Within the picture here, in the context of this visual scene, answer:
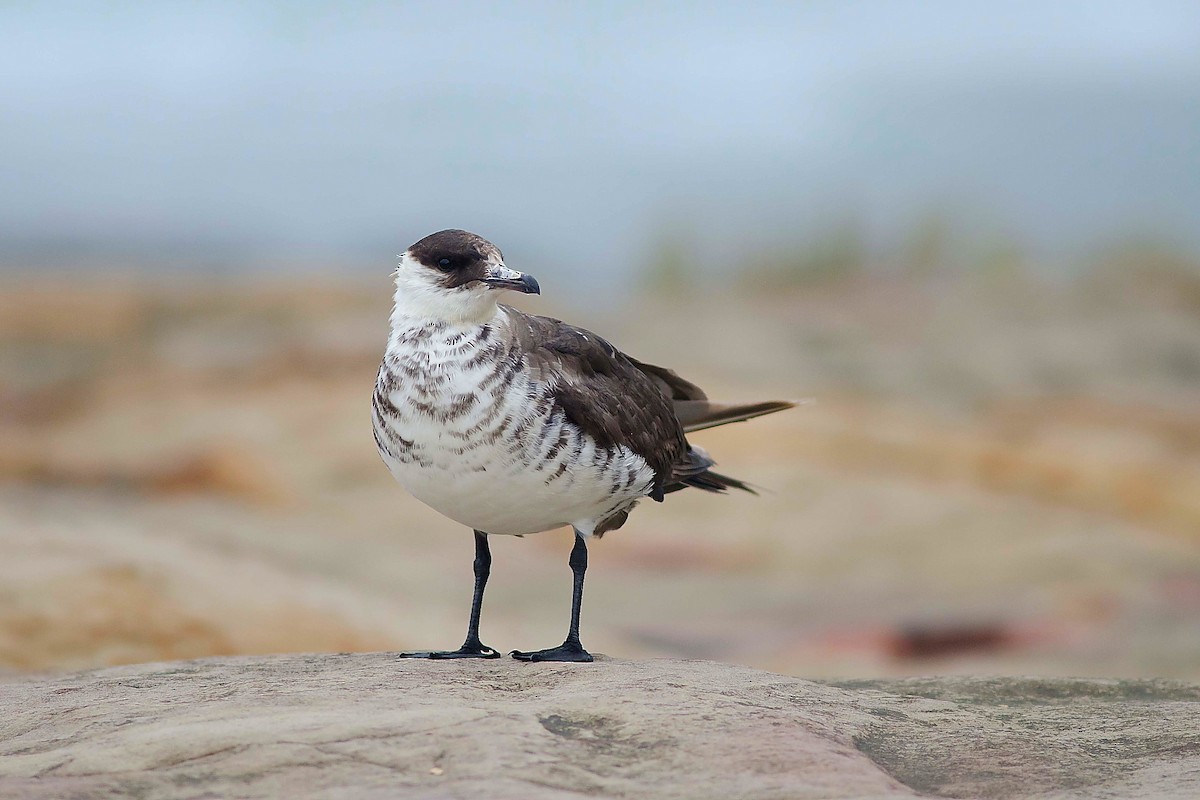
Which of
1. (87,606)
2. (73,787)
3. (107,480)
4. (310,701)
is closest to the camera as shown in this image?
(73,787)

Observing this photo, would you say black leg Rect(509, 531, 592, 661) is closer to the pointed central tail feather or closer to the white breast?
the white breast

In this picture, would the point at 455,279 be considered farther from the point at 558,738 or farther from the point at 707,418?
the point at 558,738

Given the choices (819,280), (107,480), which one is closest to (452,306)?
(107,480)

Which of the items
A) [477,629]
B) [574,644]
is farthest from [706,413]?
[477,629]

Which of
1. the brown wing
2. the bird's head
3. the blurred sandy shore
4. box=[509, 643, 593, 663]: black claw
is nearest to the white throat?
the bird's head

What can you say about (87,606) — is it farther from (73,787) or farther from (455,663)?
(73,787)

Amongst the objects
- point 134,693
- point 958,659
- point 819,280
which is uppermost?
point 819,280

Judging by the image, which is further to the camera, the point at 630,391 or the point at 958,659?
the point at 958,659
